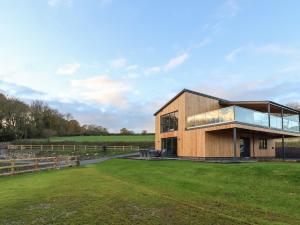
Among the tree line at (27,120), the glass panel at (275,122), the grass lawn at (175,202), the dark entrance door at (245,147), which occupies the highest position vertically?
the tree line at (27,120)

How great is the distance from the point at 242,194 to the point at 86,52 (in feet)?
61.5

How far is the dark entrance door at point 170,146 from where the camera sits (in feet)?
90.6

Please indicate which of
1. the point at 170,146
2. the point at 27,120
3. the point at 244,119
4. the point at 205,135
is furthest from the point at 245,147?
the point at 27,120

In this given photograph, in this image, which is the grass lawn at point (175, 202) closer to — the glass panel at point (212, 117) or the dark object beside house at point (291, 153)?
the glass panel at point (212, 117)

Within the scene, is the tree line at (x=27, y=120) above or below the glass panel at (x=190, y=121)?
above

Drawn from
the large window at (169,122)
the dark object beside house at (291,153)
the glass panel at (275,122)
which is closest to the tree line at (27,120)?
the large window at (169,122)

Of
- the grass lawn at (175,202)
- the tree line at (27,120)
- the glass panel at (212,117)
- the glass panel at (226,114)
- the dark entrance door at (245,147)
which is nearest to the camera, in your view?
the grass lawn at (175,202)

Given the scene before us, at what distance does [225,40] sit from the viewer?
2230 centimetres

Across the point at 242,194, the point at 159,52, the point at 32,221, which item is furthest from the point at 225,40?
the point at 32,221

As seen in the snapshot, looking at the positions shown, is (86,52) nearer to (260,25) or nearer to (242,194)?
(260,25)

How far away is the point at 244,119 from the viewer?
20.6 meters

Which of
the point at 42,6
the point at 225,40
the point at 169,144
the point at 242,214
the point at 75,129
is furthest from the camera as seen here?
the point at 75,129

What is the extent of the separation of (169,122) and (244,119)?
9.52 metres

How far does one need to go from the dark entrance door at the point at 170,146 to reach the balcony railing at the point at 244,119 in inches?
135
